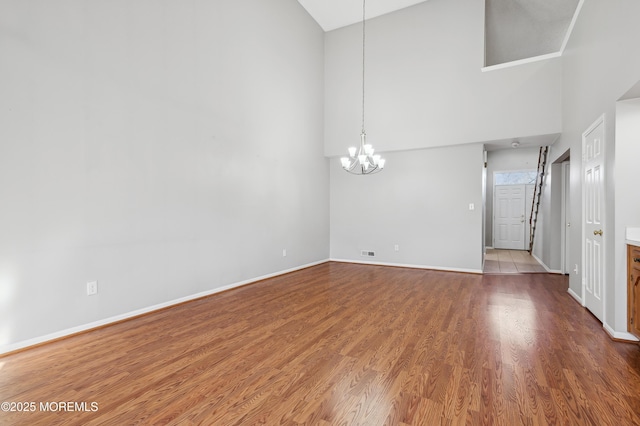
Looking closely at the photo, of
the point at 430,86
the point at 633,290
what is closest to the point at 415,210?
the point at 430,86

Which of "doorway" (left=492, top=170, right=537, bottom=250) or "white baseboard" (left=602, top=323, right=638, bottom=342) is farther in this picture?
"doorway" (left=492, top=170, right=537, bottom=250)

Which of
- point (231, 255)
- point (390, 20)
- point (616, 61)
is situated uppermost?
Result: point (390, 20)

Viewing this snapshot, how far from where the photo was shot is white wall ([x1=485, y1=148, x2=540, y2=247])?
28.5 feet

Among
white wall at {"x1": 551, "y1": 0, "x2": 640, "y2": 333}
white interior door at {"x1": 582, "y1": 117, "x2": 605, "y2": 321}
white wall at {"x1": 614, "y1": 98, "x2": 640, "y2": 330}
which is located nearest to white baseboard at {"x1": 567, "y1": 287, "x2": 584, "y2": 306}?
white wall at {"x1": 551, "y1": 0, "x2": 640, "y2": 333}

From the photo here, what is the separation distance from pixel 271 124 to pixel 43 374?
14.6ft

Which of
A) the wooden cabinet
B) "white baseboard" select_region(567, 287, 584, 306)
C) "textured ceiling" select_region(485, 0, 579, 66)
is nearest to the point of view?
the wooden cabinet

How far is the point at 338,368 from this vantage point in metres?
2.23

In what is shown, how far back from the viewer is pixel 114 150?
316 cm

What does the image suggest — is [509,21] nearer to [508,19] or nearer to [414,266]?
[508,19]

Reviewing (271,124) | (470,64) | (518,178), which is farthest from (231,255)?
(518,178)

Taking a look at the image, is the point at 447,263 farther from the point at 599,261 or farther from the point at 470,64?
the point at 470,64

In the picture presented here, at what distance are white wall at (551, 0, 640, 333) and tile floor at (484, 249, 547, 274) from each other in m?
1.67

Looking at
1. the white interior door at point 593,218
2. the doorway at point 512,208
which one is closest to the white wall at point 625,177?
the white interior door at point 593,218

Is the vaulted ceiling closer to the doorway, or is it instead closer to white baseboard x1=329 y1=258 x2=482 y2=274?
the doorway
